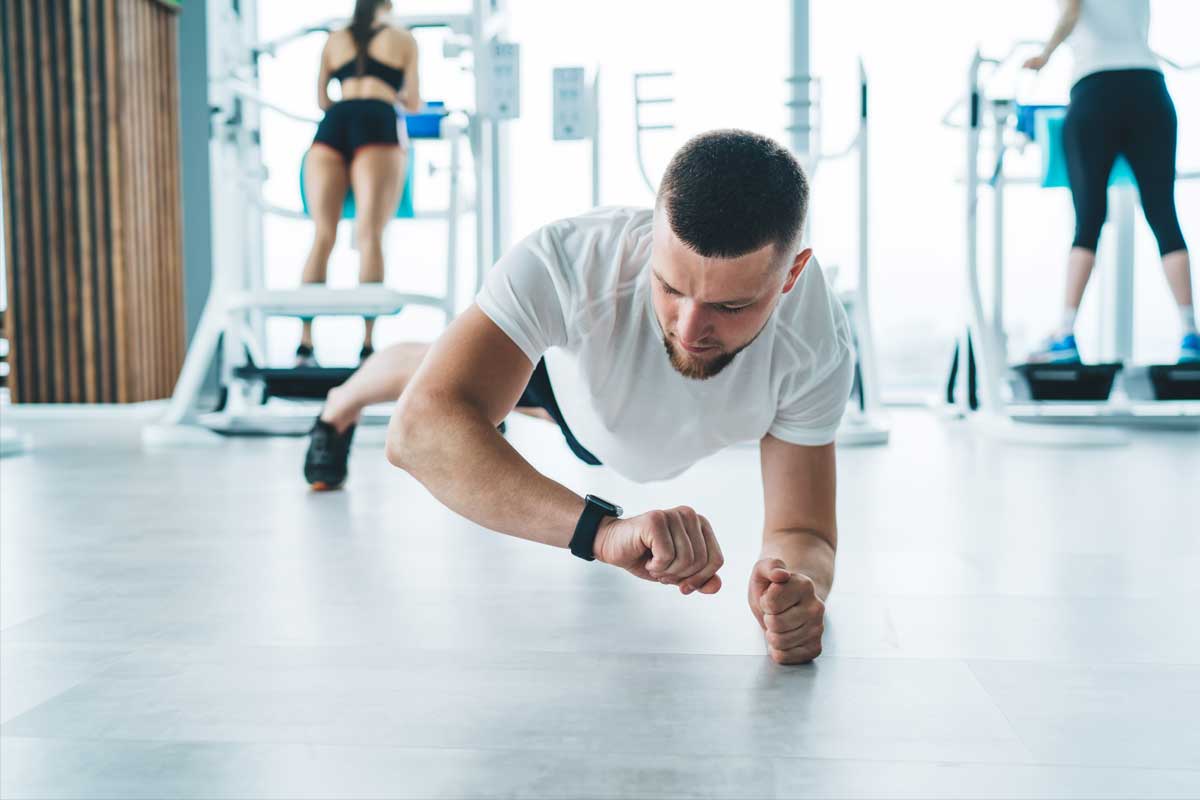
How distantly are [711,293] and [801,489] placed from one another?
0.34m

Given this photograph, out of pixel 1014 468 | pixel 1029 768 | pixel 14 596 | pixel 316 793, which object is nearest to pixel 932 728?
pixel 1029 768

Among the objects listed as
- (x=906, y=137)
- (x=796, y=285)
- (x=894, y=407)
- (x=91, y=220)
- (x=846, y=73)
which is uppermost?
(x=846, y=73)

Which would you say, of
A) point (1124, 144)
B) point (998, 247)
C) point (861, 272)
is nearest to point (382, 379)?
point (861, 272)

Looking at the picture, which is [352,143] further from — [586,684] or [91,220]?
[586,684]

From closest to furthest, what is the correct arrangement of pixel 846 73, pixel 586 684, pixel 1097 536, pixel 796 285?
pixel 586 684, pixel 796 285, pixel 1097 536, pixel 846 73

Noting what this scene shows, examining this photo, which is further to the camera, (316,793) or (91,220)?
(91,220)

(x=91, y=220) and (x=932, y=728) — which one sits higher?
(x=91, y=220)

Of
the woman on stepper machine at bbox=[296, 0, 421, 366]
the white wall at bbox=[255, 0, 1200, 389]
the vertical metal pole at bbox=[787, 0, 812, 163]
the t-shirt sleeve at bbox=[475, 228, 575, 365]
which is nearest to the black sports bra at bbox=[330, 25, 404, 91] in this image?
the woman on stepper machine at bbox=[296, 0, 421, 366]

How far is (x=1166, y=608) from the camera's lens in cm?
120

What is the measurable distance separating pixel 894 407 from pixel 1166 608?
143 inches

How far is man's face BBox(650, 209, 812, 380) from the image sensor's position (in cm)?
93

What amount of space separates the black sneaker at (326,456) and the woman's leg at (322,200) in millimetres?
1209

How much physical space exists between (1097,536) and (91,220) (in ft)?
15.6

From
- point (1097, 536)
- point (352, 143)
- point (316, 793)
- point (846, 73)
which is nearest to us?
point (316, 793)
